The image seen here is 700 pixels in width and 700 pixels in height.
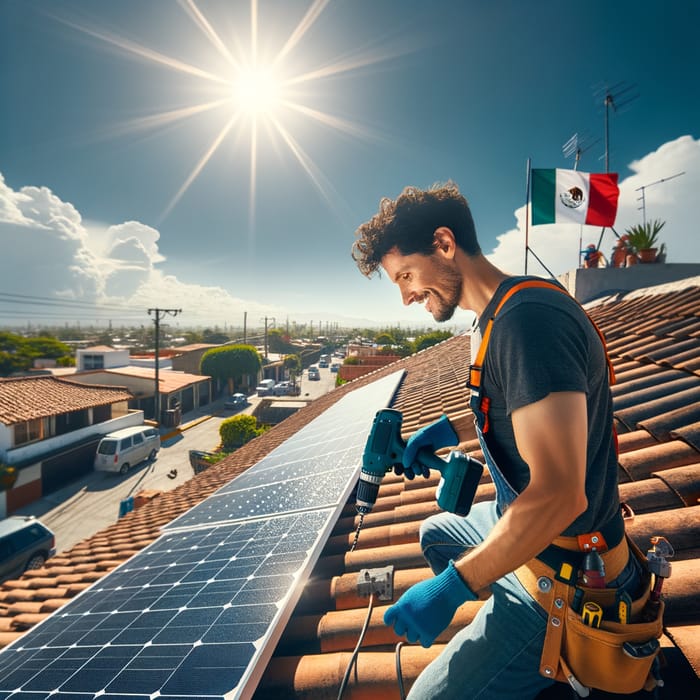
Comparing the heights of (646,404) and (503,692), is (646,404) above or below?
above

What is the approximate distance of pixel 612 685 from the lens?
1070mm

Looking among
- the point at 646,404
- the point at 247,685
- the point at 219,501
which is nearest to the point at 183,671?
the point at 247,685

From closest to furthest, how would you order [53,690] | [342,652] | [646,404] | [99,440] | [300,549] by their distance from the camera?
[53,690] < [342,652] < [300,549] < [646,404] < [99,440]

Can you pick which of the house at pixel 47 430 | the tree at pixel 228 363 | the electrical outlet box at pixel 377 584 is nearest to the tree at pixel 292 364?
the tree at pixel 228 363

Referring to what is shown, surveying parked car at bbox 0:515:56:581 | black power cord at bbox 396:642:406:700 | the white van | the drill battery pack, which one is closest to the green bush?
the white van

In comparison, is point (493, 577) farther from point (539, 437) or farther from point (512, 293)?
point (512, 293)

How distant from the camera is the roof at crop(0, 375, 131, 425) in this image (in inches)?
Result: 638

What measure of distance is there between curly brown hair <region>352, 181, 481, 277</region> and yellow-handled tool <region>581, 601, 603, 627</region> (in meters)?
1.32

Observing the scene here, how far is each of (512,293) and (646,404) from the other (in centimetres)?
223

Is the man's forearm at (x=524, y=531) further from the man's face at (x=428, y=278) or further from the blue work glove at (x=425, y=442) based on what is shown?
the man's face at (x=428, y=278)

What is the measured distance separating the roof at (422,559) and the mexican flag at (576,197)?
4.89 metres

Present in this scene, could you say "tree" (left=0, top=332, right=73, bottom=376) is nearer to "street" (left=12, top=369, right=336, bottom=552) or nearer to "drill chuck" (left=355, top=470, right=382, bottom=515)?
"street" (left=12, top=369, right=336, bottom=552)

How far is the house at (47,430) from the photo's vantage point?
1554 centimetres

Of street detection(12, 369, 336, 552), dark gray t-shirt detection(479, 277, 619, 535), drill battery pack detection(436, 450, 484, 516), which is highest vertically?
dark gray t-shirt detection(479, 277, 619, 535)
